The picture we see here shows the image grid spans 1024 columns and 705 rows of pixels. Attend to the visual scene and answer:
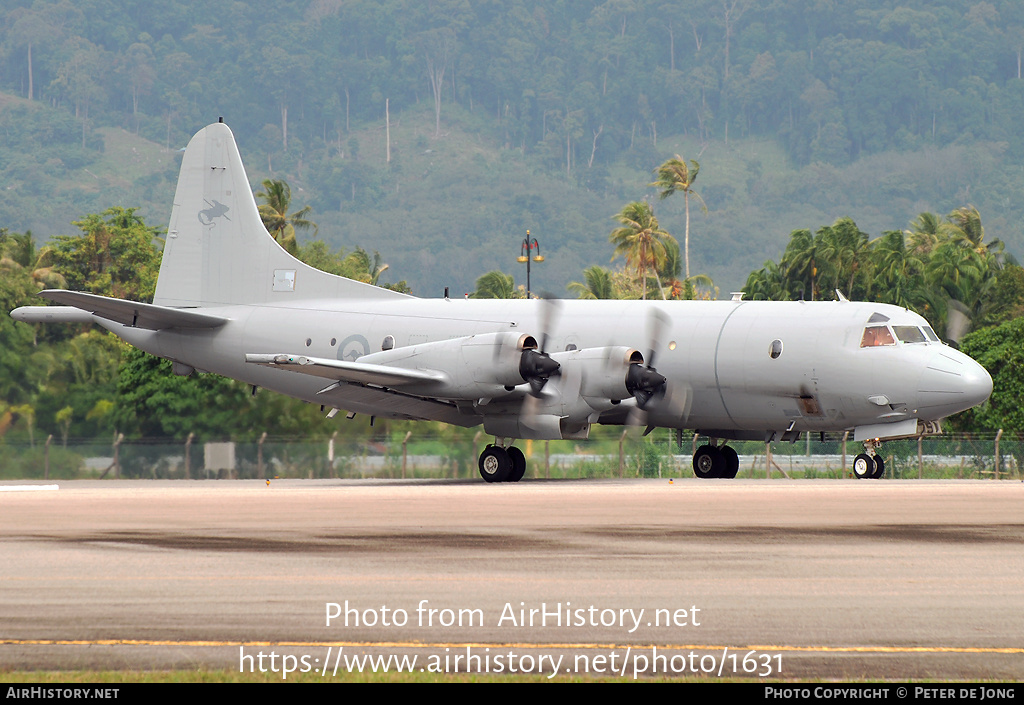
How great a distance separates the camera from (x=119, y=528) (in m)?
19.9

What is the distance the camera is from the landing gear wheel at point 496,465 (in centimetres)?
3544

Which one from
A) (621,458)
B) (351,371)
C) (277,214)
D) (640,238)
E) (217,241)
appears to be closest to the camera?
(351,371)

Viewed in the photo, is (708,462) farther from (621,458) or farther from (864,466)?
(864,466)

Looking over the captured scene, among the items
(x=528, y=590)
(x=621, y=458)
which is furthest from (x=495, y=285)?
(x=528, y=590)

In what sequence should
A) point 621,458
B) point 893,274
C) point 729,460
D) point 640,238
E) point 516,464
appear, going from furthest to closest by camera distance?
point 640,238 < point 893,274 < point 621,458 < point 729,460 < point 516,464

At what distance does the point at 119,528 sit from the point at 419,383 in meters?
15.1

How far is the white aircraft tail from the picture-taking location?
1683 inches

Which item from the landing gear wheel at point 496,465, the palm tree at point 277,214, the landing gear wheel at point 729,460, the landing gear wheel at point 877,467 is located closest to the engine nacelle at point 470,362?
the landing gear wheel at point 496,465

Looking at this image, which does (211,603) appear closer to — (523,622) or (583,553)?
(523,622)

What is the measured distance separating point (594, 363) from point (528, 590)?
2096cm

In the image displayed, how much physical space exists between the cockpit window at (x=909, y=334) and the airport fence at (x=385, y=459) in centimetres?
617

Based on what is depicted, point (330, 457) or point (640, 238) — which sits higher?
point (640, 238)

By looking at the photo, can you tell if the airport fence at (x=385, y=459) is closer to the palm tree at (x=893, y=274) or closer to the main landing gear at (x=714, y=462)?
the main landing gear at (x=714, y=462)

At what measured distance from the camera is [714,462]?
38.3m
